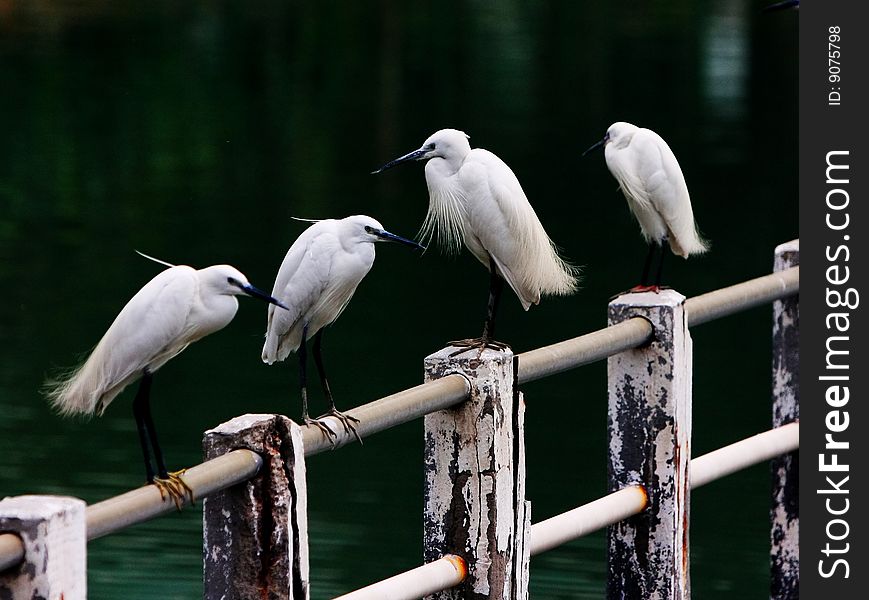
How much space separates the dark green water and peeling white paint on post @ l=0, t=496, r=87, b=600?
484 centimetres

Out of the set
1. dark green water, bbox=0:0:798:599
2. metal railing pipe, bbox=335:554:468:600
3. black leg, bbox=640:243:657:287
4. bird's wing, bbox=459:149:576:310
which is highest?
dark green water, bbox=0:0:798:599

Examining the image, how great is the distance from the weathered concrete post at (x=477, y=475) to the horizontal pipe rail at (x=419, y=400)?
0.15 feet

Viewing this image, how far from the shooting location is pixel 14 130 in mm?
17062

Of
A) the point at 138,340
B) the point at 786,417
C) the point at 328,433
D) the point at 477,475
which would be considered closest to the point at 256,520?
the point at 328,433

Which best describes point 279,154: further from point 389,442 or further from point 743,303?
point 743,303

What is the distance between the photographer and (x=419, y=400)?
2.47m

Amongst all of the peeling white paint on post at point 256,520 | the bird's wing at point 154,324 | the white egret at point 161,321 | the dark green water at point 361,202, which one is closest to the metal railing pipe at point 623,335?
the white egret at point 161,321

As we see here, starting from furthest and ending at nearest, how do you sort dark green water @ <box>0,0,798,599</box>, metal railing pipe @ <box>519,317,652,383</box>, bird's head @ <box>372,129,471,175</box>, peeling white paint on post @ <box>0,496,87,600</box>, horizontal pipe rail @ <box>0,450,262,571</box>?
dark green water @ <box>0,0,798,599</box>, bird's head @ <box>372,129,471,175</box>, metal railing pipe @ <box>519,317,652,383</box>, horizontal pipe rail @ <box>0,450,262,571</box>, peeling white paint on post @ <box>0,496,87,600</box>

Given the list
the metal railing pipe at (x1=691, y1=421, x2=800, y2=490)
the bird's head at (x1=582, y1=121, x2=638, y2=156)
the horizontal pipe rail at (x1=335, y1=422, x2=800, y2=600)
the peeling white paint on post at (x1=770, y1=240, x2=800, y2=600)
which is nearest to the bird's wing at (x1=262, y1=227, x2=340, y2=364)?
the horizontal pipe rail at (x1=335, y1=422, x2=800, y2=600)

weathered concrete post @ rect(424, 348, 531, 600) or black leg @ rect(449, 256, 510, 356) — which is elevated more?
black leg @ rect(449, 256, 510, 356)

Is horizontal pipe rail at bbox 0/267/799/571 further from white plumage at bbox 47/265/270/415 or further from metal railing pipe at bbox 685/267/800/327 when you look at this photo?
white plumage at bbox 47/265/270/415

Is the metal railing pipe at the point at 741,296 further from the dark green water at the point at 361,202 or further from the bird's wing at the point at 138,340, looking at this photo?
the dark green water at the point at 361,202

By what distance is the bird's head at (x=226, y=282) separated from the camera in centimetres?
262

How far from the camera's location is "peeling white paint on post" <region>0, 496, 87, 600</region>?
1.73 metres
